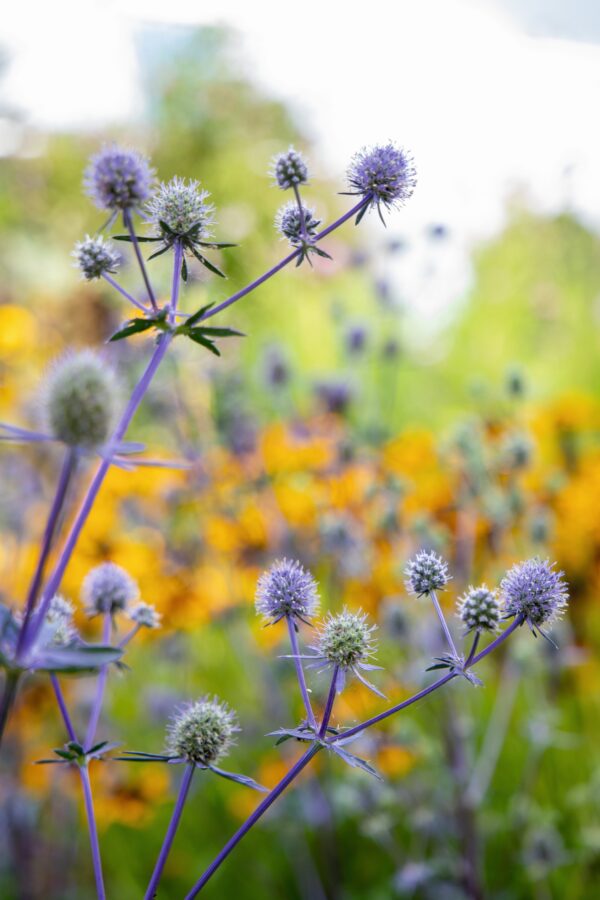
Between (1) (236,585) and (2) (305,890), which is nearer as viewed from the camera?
(2) (305,890)

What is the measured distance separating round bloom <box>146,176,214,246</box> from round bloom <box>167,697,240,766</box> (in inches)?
16.5

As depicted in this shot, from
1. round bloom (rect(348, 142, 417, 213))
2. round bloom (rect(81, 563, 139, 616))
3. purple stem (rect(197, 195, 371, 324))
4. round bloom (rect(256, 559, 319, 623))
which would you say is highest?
round bloom (rect(348, 142, 417, 213))

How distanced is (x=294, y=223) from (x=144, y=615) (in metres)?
0.41

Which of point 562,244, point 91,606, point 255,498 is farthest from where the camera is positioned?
point 562,244

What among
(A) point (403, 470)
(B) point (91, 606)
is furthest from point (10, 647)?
(A) point (403, 470)

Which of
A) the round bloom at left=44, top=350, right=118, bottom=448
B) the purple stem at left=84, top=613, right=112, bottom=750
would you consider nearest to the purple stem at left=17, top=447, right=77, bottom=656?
the round bloom at left=44, top=350, right=118, bottom=448

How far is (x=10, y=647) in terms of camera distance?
65cm

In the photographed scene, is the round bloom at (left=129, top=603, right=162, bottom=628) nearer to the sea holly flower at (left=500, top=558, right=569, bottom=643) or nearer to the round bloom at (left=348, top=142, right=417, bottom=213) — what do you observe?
the sea holly flower at (left=500, top=558, right=569, bottom=643)

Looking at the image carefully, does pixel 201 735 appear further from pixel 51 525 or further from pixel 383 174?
pixel 383 174

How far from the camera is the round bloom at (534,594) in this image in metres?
0.69

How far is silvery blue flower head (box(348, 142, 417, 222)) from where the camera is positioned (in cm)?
73

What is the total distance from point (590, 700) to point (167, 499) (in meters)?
1.28

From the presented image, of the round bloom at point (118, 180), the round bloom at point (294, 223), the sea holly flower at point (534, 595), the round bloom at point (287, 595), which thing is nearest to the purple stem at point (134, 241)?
the round bloom at point (118, 180)

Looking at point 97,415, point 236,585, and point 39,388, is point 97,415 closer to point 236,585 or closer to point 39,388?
point 39,388
